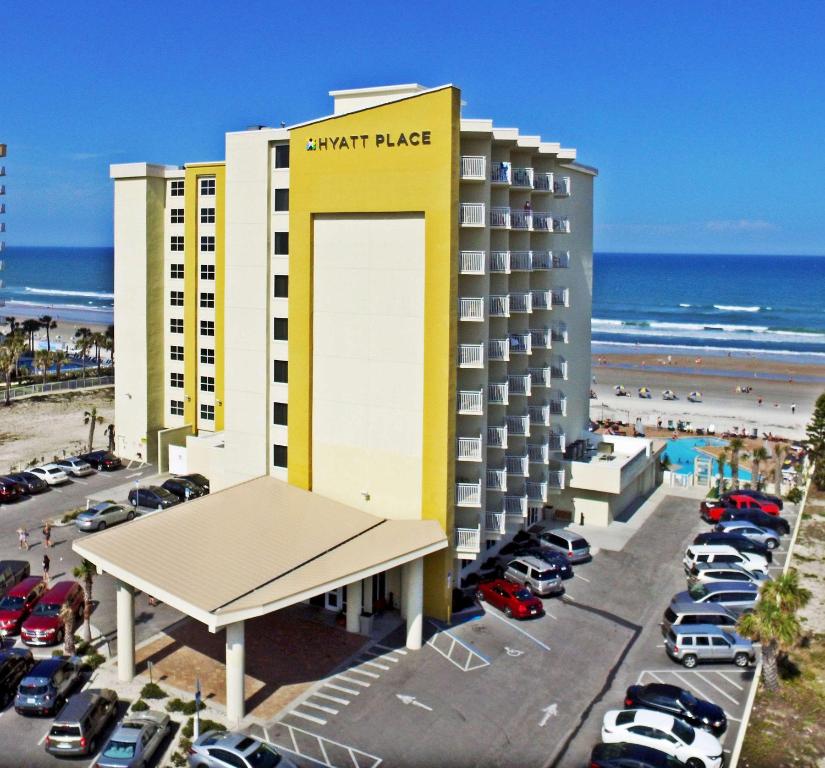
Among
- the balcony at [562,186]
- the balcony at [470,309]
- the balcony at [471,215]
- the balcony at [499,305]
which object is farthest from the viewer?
the balcony at [562,186]

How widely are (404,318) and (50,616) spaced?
15866 mm

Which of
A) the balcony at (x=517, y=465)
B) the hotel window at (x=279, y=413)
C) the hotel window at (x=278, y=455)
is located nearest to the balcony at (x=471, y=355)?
the balcony at (x=517, y=465)

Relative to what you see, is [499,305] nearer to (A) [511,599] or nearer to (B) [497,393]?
(B) [497,393]

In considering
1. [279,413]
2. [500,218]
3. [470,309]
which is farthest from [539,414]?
[279,413]

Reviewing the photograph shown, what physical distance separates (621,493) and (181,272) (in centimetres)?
2730

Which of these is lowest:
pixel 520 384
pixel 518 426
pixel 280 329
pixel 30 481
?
pixel 30 481

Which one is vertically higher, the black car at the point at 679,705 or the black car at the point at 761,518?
the black car at the point at 761,518

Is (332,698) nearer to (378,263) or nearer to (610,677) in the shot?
(610,677)

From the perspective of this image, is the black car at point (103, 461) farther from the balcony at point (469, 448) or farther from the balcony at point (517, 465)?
the balcony at point (469, 448)

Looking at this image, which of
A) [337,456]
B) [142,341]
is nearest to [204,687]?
[337,456]

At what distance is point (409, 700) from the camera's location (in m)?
25.1

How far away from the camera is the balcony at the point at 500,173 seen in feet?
104

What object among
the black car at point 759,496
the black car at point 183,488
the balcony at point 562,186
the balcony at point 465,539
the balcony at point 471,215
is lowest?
the black car at point 759,496

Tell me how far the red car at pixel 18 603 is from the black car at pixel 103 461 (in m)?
17.8
